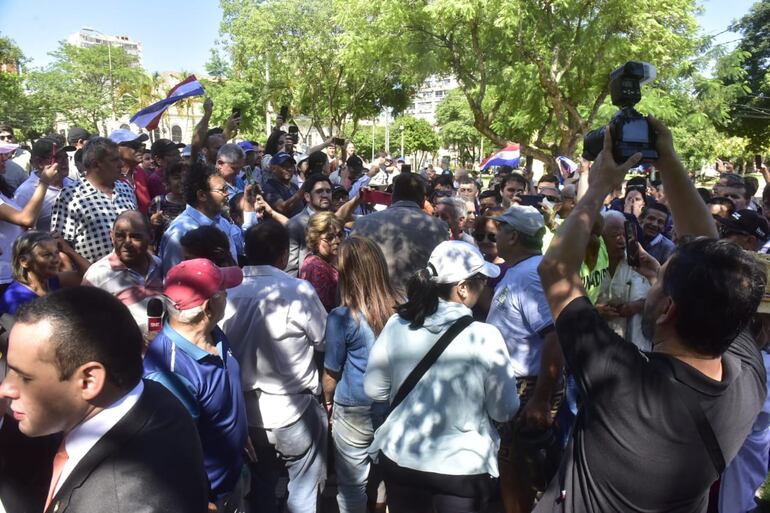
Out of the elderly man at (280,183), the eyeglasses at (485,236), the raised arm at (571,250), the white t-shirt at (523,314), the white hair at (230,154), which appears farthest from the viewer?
the elderly man at (280,183)

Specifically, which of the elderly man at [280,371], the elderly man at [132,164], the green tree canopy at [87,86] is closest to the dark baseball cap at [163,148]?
the elderly man at [132,164]

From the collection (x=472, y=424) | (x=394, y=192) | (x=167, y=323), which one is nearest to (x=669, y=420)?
(x=472, y=424)

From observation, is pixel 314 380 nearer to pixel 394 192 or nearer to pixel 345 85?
pixel 394 192

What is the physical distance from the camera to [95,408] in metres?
1.68

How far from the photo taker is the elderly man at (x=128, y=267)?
3611mm

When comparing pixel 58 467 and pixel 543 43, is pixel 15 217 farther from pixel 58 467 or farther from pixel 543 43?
pixel 543 43

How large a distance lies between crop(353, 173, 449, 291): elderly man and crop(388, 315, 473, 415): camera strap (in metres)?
1.66

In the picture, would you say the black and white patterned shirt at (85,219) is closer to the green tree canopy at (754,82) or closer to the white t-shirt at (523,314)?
the white t-shirt at (523,314)

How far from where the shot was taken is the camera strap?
8.65 feet

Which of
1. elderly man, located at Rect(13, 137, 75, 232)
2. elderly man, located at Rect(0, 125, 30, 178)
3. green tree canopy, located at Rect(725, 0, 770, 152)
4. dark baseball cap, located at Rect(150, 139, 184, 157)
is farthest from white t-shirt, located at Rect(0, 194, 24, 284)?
green tree canopy, located at Rect(725, 0, 770, 152)

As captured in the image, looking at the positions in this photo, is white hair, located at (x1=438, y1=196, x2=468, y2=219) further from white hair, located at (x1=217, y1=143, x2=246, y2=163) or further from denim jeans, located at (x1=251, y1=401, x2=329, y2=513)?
denim jeans, located at (x1=251, y1=401, x2=329, y2=513)

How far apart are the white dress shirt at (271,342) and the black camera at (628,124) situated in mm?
1891

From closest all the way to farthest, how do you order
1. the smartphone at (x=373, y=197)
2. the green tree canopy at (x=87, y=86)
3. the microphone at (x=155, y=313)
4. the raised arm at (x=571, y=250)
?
the raised arm at (x=571, y=250)
the microphone at (x=155, y=313)
the smartphone at (x=373, y=197)
the green tree canopy at (x=87, y=86)

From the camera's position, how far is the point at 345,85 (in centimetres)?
3105
